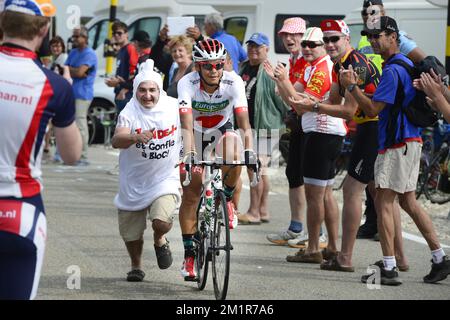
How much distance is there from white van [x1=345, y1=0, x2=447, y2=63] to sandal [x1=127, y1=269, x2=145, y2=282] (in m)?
12.1

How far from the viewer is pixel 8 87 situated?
16.4ft

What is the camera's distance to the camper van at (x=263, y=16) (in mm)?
20062

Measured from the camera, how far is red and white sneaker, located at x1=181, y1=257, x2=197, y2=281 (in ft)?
28.6

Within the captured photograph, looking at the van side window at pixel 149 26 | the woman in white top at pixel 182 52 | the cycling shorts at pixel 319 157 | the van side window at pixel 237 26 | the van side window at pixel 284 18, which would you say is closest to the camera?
the cycling shorts at pixel 319 157

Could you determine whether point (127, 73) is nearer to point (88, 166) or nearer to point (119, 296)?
point (88, 166)

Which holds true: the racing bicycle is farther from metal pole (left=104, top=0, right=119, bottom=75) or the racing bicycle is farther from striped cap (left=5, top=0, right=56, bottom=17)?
metal pole (left=104, top=0, right=119, bottom=75)

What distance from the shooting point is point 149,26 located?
25.2 meters

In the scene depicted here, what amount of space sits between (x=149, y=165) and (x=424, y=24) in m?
12.3

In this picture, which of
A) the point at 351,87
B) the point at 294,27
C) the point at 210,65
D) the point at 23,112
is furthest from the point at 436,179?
the point at 23,112

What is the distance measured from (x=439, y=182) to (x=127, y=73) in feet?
15.4

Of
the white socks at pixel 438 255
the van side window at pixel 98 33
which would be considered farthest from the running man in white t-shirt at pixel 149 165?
the van side window at pixel 98 33

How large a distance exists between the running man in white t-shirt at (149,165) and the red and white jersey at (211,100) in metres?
0.19

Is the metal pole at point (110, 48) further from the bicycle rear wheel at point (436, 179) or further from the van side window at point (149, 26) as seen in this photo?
the bicycle rear wheel at point (436, 179)
